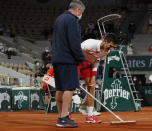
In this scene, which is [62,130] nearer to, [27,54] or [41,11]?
[27,54]

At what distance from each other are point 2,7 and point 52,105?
22.1 metres

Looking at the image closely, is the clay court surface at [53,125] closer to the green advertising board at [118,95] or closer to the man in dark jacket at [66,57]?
the man in dark jacket at [66,57]

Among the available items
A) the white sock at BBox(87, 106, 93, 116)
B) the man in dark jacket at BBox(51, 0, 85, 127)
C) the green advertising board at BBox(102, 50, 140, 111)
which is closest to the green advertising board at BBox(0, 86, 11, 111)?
the green advertising board at BBox(102, 50, 140, 111)

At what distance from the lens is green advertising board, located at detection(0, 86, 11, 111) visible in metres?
13.8

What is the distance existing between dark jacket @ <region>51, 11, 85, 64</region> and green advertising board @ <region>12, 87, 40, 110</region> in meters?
7.87

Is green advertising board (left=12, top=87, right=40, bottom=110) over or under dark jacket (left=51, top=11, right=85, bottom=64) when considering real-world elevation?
under

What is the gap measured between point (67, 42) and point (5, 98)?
7.91 metres

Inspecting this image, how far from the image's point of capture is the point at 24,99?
14.3 metres

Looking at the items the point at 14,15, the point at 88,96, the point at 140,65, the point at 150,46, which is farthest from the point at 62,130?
the point at 14,15

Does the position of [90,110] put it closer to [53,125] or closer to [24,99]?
[53,125]

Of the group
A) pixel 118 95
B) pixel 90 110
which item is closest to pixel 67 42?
pixel 90 110

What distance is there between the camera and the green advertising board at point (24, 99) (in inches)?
560

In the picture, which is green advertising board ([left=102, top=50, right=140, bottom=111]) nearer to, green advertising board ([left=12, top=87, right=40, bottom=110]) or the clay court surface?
green advertising board ([left=12, top=87, right=40, bottom=110])

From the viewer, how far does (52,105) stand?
1198cm
